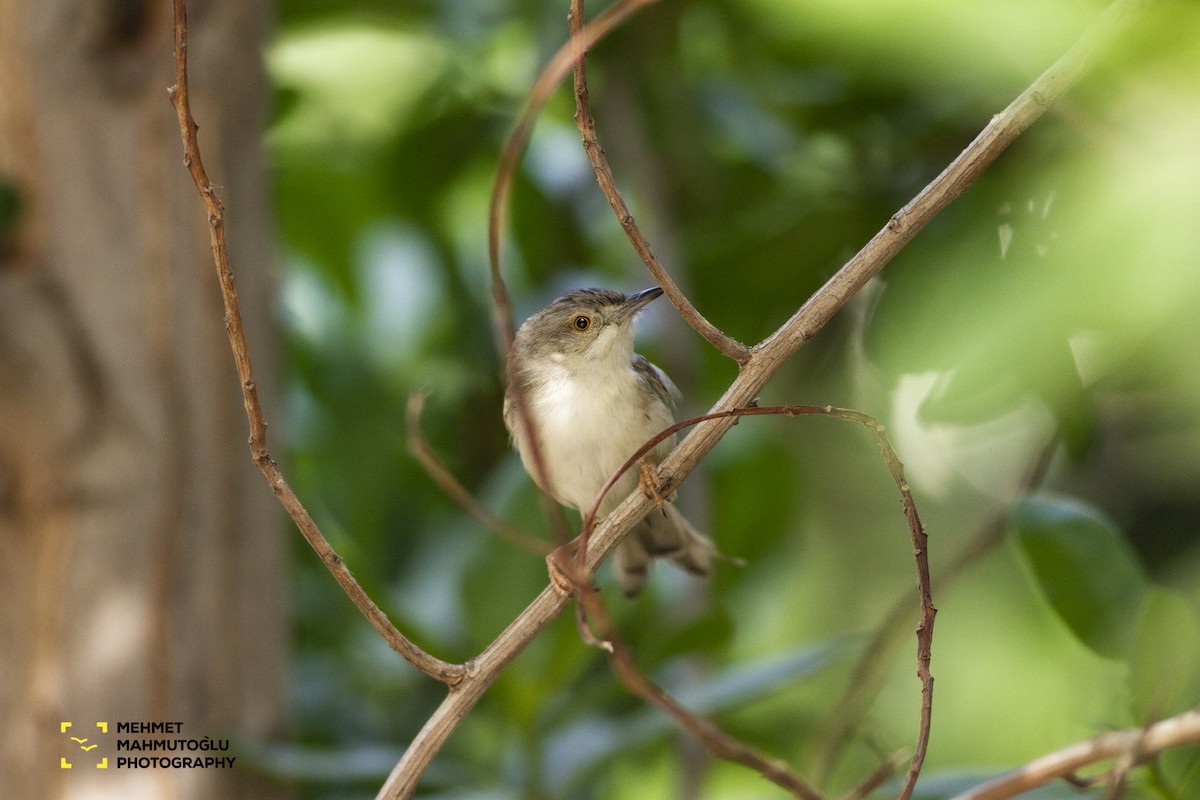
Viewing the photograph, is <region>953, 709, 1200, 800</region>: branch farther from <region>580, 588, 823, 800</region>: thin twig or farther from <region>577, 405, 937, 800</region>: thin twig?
<region>580, 588, 823, 800</region>: thin twig

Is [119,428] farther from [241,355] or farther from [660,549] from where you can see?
[241,355]

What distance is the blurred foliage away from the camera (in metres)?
1.84

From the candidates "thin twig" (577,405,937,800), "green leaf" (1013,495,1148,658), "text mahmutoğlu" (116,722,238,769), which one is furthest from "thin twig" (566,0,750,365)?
"text mahmutoğlu" (116,722,238,769)

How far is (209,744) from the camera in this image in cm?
246

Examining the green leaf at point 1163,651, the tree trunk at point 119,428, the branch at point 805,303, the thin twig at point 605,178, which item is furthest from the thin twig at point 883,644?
the tree trunk at point 119,428

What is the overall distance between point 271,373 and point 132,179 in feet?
1.82

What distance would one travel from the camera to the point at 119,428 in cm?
247

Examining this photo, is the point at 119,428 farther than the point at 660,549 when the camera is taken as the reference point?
No

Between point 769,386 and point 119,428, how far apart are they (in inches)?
66.0

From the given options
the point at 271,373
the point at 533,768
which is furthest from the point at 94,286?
the point at 533,768

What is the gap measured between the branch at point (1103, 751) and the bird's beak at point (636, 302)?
64.0 inches

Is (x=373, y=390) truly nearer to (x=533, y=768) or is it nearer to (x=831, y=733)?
(x=533, y=768)

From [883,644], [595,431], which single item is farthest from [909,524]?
[595,431]

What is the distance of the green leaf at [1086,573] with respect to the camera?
1.83 m
